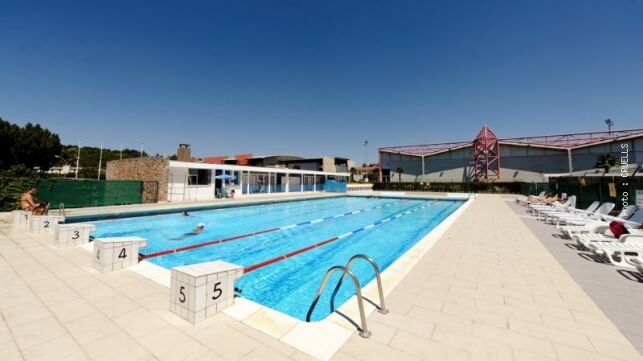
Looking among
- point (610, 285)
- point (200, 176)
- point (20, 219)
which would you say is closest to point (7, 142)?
point (200, 176)

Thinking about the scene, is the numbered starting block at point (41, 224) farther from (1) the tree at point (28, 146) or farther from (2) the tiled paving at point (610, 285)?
(1) the tree at point (28, 146)

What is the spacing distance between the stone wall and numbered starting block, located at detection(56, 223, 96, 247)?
36.3 feet

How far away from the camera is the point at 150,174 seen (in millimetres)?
17891

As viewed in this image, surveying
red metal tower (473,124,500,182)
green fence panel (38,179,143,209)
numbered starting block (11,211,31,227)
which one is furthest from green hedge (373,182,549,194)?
numbered starting block (11,211,31,227)

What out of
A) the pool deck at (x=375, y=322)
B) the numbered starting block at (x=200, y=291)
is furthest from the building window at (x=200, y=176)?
the numbered starting block at (x=200, y=291)

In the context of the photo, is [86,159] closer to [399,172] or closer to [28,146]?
[28,146]

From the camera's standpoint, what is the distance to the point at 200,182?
64.7 feet

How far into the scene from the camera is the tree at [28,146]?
39.1m

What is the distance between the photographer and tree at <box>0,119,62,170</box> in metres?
39.1

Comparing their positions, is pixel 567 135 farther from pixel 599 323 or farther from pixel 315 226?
pixel 599 323

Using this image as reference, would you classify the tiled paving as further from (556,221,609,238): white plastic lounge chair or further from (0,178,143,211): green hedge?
(0,178,143,211): green hedge

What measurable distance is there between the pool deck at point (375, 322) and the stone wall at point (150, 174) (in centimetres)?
1224

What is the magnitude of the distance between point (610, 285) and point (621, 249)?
154 cm

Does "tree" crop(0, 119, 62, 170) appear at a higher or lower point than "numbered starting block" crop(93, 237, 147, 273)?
higher
